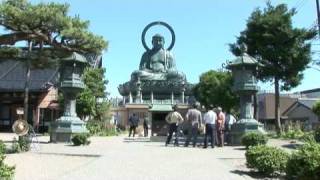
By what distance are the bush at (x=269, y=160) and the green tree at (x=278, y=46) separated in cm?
2362

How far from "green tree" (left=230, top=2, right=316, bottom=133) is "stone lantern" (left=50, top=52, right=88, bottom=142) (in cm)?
1459

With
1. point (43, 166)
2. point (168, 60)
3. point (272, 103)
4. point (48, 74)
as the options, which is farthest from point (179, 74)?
point (43, 166)

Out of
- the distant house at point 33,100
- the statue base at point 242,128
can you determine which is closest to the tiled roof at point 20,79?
the distant house at point 33,100

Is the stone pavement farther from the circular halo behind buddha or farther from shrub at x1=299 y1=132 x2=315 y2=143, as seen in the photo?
the circular halo behind buddha

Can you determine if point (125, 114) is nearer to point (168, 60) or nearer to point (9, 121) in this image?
point (168, 60)

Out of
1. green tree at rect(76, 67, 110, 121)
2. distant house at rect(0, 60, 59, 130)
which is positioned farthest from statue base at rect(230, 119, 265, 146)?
distant house at rect(0, 60, 59, 130)

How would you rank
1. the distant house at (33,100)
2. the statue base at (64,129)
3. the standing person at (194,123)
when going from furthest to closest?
1. the distant house at (33,100)
2. the statue base at (64,129)
3. the standing person at (194,123)

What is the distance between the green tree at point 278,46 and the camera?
36125mm

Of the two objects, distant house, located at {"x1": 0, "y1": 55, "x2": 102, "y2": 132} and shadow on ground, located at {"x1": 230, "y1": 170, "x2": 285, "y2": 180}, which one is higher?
distant house, located at {"x1": 0, "y1": 55, "x2": 102, "y2": 132}

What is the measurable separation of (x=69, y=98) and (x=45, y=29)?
25.7ft

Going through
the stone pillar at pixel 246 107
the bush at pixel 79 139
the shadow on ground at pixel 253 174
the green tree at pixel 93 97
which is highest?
the green tree at pixel 93 97

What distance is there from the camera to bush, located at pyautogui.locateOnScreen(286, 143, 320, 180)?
9665 mm

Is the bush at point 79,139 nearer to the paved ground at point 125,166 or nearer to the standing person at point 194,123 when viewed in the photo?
the paved ground at point 125,166

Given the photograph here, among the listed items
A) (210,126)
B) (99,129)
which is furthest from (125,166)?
(99,129)
